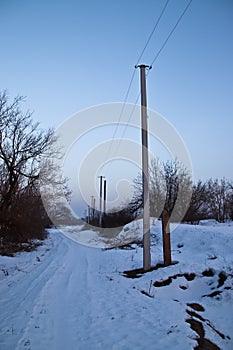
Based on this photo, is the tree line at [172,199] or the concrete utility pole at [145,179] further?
the tree line at [172,199]

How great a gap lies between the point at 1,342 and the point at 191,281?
19.4 feet

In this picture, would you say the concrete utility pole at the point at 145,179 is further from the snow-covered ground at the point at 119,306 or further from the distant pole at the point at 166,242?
the snow-covered ground at the point at 119,306

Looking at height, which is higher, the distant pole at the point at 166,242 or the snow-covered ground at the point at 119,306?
the distant pole at the point at 166,242

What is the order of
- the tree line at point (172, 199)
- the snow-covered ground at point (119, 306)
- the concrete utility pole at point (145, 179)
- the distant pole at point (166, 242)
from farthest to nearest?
the tree line at point (172, 199) < the distant pole at point (166, 242) < the concrete utility pole at point (145, 179) < the snow-covered ground at point (119, 306)

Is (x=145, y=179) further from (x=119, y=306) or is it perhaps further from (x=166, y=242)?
(x=119, y=306)

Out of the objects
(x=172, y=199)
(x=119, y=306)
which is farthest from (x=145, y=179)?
(x=172, y=199)

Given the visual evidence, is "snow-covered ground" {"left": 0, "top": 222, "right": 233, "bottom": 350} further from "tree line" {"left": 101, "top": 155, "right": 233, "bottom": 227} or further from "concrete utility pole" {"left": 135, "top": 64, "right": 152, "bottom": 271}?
"tree line" {"left": 101, "top": 155, "right": 233, "bottom": 227}

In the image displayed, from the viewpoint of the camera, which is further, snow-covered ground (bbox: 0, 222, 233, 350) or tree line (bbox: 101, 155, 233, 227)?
tree line (bbox: 101, 155, 233, 227)

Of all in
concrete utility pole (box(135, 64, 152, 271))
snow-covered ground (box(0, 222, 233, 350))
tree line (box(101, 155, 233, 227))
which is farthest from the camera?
tree line (box(101, 155, 233, 227))

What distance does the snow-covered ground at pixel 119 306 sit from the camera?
15.9 ft

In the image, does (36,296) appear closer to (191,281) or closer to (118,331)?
(118,331)

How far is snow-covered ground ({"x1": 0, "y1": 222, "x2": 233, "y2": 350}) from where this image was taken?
15.9ft

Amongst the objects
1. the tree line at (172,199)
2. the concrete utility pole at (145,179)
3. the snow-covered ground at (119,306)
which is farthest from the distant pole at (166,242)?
the tree line at (172,199)

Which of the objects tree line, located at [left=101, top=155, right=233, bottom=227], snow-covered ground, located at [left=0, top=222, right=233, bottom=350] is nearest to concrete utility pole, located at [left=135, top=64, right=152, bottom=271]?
snow-covered ground, located at [left=0, top=222, right=233, bottom=350]
